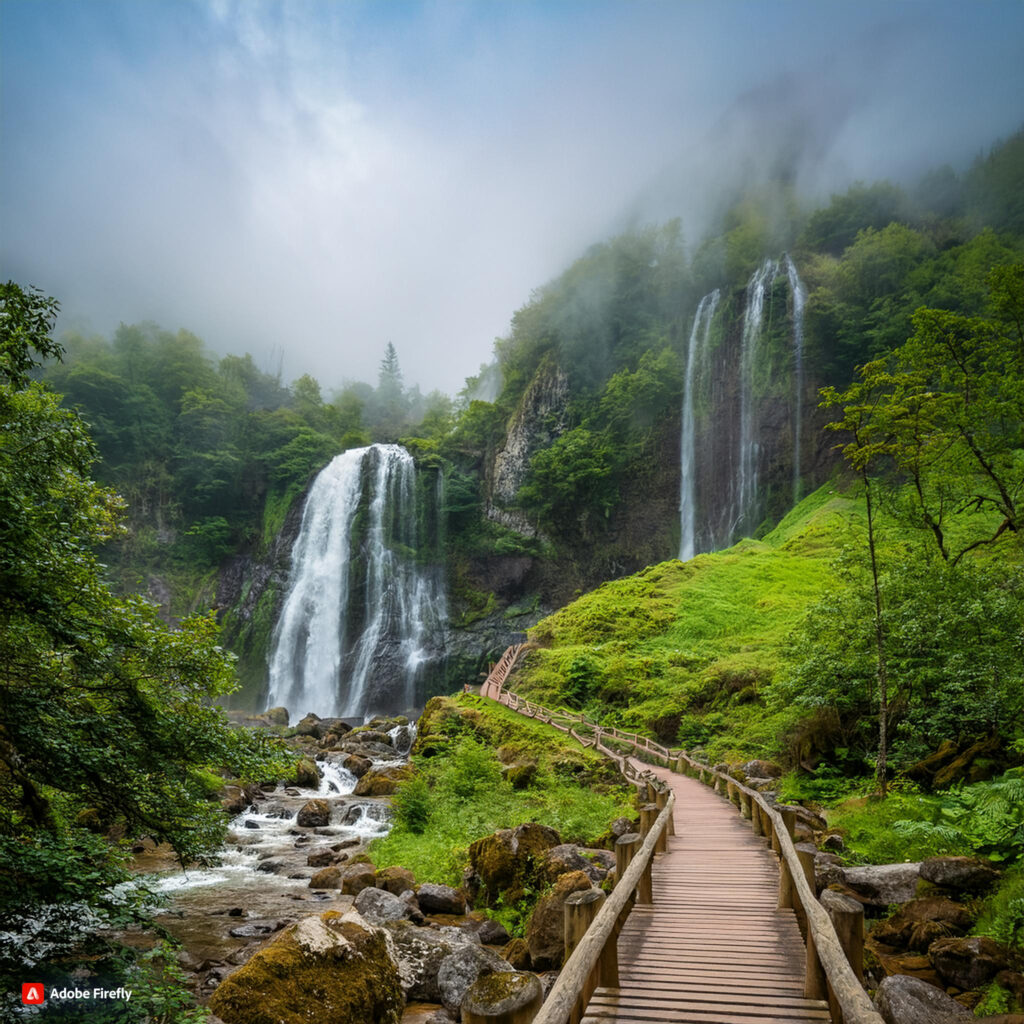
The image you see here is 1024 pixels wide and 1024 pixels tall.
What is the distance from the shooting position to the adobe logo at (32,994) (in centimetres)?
525

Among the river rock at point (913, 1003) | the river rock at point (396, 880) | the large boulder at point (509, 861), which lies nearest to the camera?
the river rock at point (913, 1003)

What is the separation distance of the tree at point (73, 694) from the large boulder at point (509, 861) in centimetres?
440

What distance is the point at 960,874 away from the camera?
673 cm

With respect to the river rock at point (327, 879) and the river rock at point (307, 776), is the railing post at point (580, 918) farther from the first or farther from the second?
the river rock at point (307, 776)

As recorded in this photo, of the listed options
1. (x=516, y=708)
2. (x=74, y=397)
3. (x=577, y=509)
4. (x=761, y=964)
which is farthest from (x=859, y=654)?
(x=74, y=397)

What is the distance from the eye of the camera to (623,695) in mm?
22297

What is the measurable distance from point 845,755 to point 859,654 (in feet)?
9.26

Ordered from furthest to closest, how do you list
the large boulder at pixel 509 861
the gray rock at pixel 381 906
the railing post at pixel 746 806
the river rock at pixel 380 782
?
1. the river rock at pixel 380 782
2. the railing post at pixel 746 806
3. the large boulder at pixel 509 861
4. the gray rock at pixel 381 906

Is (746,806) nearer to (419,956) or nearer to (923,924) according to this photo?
(923,924)

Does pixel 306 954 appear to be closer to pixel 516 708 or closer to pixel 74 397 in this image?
pixel 516 708

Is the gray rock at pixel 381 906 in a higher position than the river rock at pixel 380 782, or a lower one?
higher

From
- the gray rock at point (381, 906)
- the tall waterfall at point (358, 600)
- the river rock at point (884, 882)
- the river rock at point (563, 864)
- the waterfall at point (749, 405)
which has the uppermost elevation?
the waterfall at point (749, 405)

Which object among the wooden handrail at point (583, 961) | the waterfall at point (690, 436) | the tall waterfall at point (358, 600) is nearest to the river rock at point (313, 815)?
the wooden handrail at point (583, 961)

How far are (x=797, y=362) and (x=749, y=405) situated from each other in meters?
3.67
